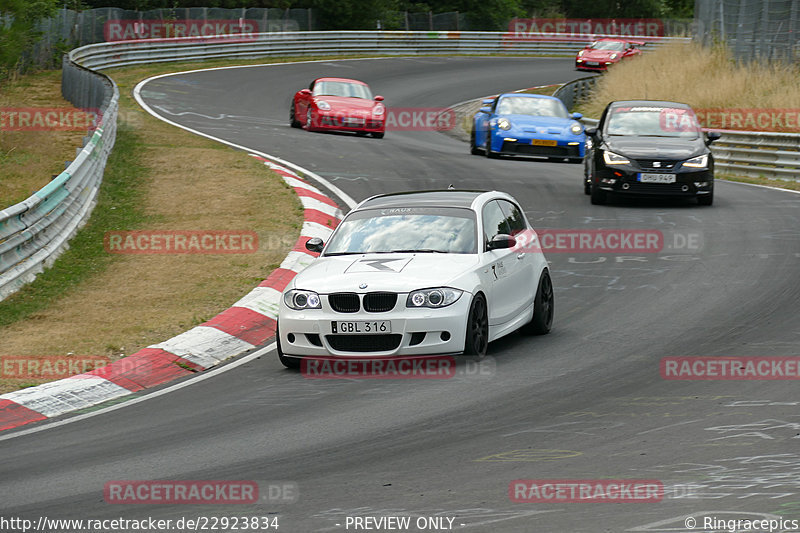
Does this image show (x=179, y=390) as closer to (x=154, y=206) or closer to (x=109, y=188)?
(x=154, y=206)

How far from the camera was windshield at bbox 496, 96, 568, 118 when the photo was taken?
25.5 m

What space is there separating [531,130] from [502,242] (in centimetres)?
1494

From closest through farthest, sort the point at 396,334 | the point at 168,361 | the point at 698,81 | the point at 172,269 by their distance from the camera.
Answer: the point at 396,334
the point at 168,361
the point at 172,269
the point at 698,81

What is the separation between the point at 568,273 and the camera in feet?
46.3

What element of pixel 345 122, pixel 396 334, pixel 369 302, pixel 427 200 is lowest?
pixel 345 122

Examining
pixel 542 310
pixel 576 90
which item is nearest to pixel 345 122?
pixel 576 90

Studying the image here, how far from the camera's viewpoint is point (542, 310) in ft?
36.6

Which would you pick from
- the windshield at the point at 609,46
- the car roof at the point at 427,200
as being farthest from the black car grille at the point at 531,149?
the windshield at the point at 609,46

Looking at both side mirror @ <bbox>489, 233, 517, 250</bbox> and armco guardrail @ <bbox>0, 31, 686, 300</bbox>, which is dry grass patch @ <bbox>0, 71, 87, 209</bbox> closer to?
armco guardrail @ <bbox>0, 31, 686, 300</bbox>

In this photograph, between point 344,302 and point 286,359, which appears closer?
point 344,302

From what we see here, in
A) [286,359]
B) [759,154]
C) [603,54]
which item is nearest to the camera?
[286,359]

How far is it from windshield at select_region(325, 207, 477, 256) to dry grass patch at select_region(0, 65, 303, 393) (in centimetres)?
185

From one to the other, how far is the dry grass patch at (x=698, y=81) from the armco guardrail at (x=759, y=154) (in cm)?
308

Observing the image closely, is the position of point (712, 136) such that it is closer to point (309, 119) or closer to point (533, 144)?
point (533, 144)
